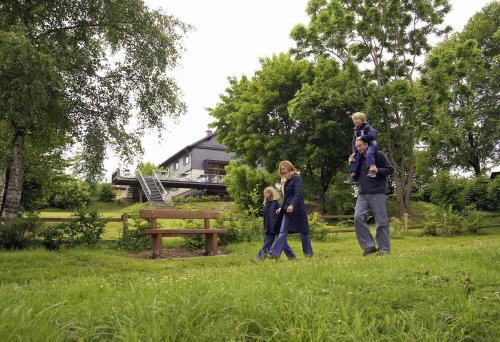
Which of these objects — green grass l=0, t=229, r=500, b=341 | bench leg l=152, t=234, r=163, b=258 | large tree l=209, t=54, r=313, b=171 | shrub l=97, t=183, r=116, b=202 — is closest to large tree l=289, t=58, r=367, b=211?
large tree l=209, t=54, r=313, b=171

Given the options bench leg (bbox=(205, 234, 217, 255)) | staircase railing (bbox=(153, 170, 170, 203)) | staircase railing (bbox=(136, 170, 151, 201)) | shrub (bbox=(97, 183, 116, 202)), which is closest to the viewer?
bench leg (bbox=(205, 234, 217, 255))

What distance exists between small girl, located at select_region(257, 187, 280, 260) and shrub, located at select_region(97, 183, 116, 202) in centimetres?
3796

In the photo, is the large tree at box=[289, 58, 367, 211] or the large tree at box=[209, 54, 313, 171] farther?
the large tree at box=[209, 54, 313, 171]

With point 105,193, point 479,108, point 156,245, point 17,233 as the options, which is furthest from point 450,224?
point 105,193

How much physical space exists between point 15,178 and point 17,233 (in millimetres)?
1781

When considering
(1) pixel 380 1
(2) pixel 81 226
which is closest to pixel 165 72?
(2) pixel 81 226

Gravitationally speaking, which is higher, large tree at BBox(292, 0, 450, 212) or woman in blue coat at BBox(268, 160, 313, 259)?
large tree at BBox(292, 0, 450, 212)

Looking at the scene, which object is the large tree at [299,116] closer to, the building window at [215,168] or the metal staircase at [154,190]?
the metal staircase at [154,190]

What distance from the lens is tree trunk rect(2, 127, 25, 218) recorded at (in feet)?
38.4

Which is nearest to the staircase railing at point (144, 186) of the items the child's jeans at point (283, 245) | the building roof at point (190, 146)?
the building roof at point (190, 146)

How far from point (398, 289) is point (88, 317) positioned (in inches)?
98.8

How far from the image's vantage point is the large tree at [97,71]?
11.8m

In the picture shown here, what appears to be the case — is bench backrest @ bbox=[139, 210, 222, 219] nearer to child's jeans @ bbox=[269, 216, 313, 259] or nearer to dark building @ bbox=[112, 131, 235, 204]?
child's jeans @ bbox=[269, 216, 313, 259]

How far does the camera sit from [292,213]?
879cm
